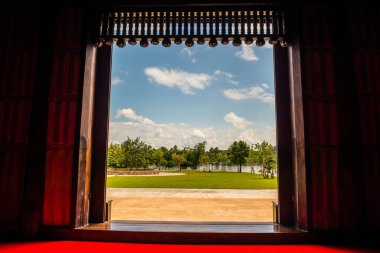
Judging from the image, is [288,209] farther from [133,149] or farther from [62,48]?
[133,149]

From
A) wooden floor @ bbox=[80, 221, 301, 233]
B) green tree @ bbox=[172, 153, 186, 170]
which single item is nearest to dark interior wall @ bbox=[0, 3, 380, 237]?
wooden floor @ bbox=[80, 221, 301, 233]

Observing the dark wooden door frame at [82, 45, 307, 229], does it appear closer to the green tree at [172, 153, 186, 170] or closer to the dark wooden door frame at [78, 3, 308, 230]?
the dark wooden door frame at [78, 3, 308, 230]

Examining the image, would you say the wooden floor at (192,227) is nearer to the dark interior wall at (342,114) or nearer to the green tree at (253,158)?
the dark interior wall at (342,114)

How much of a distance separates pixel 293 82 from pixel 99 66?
7.90 feet

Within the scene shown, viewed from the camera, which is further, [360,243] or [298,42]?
[298,42]

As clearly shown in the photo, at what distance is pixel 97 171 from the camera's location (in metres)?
3.03

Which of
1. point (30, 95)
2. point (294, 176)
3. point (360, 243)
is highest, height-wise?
point (30, 95)

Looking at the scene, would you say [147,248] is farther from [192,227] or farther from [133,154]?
[133,154]

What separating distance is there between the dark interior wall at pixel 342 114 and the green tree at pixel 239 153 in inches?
957

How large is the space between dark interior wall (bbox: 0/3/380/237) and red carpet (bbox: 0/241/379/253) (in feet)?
0.85

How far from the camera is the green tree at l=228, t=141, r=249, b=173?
27.0m

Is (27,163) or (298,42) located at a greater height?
(298,42)

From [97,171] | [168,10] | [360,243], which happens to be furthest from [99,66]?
[360,243]

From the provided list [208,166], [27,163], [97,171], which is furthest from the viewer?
[208,166]
